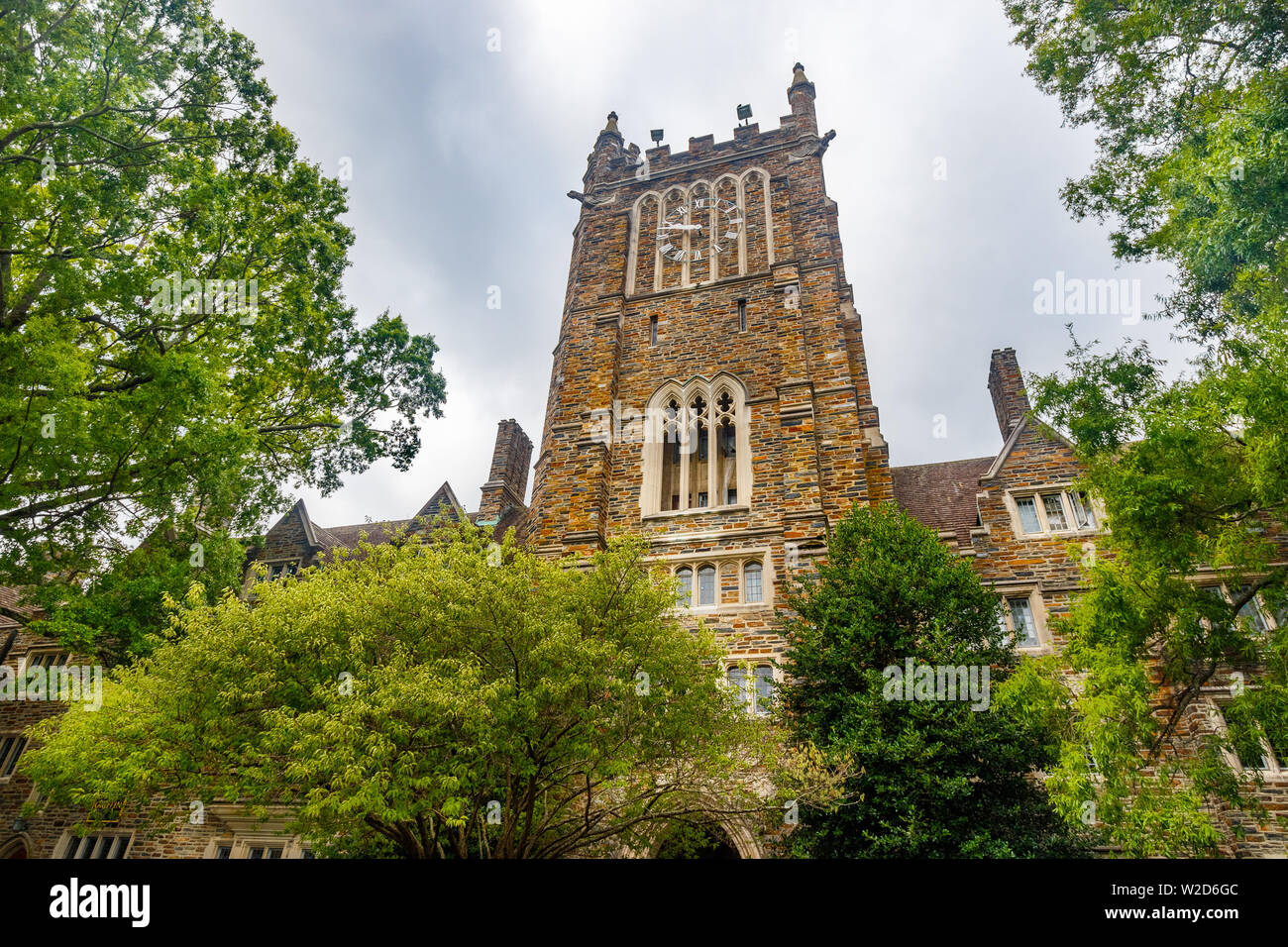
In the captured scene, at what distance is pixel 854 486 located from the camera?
16750mm

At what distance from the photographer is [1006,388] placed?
66.2 ft

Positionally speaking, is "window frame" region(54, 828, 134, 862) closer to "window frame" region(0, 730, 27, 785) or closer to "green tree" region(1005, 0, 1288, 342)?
"window frame" region(0, 730, 27, 785)

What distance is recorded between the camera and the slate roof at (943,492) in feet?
57.8

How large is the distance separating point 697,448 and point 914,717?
33.1ft

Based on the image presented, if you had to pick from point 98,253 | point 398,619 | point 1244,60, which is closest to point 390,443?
point 98,253

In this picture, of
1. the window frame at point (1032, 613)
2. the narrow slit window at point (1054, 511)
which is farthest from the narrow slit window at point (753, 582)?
the narrow slit window at point (1054, 511)

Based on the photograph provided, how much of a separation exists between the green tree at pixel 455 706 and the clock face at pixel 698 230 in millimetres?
15733

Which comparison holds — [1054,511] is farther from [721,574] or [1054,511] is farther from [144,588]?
[144,588]

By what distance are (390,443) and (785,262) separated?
41.4ft

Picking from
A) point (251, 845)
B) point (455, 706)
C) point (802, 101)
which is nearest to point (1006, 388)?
point (802, 101)

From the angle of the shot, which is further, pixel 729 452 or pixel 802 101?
pixel 802 101

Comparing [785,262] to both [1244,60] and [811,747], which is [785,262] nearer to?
[1244,60]

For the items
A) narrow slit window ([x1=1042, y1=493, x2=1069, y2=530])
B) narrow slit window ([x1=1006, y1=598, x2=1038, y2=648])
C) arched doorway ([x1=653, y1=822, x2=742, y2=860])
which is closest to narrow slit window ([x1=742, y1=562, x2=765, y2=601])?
arched doorway ([x1=653, y1=822, x2=742, y2=860])

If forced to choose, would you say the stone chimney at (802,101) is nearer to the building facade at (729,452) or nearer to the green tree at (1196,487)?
the building facade at (729,452)
